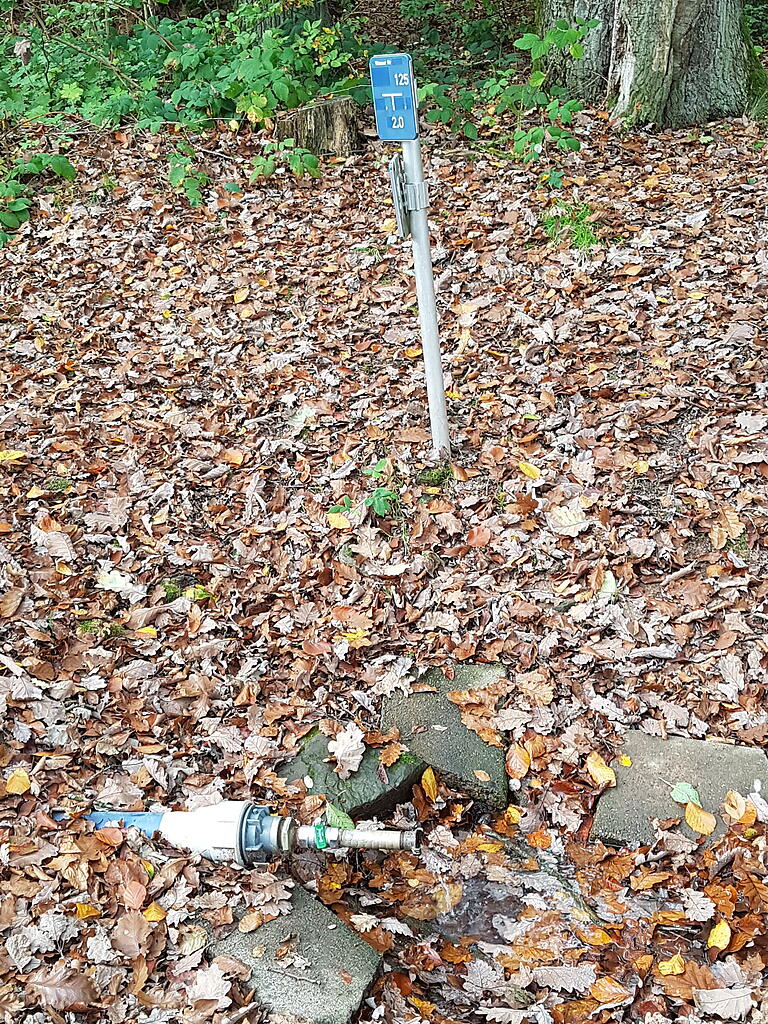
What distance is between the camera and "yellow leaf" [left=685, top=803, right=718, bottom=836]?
10.6ft

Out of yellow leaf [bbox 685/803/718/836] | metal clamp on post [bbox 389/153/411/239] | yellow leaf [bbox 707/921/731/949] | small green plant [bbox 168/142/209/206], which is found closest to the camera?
yellow leaf [bbox 707/921/731/949]

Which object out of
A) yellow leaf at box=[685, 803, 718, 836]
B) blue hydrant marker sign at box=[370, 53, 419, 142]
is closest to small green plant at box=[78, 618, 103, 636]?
blue hydrant marker sign at box=[370, 53, 419, 142]

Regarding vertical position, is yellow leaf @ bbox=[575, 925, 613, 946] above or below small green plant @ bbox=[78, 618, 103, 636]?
below

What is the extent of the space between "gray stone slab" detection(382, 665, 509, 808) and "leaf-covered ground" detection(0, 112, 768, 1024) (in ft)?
0.26

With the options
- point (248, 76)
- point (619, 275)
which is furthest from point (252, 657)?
point (248, 76)

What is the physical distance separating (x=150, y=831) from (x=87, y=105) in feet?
22.1

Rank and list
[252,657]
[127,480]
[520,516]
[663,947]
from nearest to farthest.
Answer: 1. [663,947]
2. [252,657]
3. [520,516]
4. [127,480]

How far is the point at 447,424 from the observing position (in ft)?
15.4

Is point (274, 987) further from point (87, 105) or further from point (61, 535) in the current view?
point (87, 105)

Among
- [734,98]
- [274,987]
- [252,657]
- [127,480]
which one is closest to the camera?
[274,987]

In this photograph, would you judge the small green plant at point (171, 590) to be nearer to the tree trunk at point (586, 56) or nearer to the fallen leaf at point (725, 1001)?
the fallen leaf at point (725, 1001)

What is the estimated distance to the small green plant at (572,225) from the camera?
19.3 feet

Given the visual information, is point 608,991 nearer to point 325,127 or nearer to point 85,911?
point 85,911

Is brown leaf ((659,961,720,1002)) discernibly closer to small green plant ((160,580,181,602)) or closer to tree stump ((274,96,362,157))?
small green plant ((160,580,181,602))
